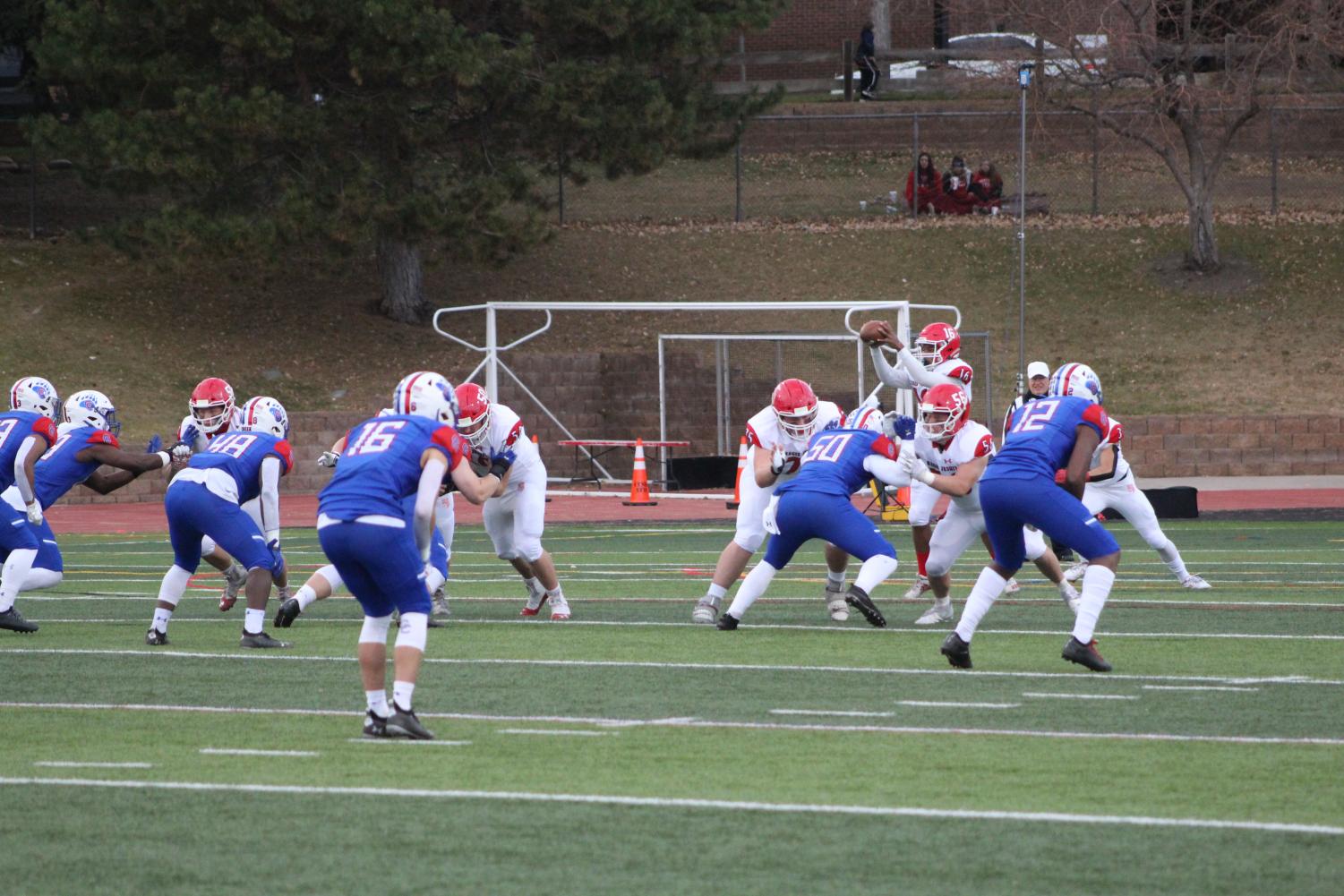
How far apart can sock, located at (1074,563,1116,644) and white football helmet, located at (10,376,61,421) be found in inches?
278

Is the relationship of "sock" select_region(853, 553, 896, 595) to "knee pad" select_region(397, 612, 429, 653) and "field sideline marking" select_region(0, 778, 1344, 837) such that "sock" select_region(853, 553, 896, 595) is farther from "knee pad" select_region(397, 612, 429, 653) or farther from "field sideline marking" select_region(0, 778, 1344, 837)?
"field sideline marking" select_region(0, 778, 1344, 837)

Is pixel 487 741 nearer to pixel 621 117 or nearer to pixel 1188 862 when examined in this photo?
pixel 1188 862

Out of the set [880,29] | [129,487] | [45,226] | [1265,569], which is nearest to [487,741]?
[1265,569]

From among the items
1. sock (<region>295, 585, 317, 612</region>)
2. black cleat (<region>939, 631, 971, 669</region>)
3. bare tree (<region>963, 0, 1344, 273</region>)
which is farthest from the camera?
bare tree (<region>963, 0, 1344, 273</region>)

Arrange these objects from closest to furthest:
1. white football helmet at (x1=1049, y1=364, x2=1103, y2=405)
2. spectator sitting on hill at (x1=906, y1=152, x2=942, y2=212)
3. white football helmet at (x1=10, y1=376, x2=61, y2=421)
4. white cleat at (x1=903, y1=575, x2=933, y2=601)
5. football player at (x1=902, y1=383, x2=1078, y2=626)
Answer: football player at (x1=902, y1=383, x2=1078, y2=626) → white football helmet at (x1=10, y1=376, x2=61, y2=421) → white cleat at (x1=903, y1=575, x2=933, y2=601) → white football helmet at (x1=1049, y1=364, x2=1103, y2=405) → spectator sitting on hill at (x1=906, y1=152, x2=942, y2=212)

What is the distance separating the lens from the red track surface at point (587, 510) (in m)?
23.2

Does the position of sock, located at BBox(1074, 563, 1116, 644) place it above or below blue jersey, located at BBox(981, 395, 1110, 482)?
below

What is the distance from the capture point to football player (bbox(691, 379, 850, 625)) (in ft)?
39.3

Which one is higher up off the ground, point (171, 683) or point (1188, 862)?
point (1188, 862)

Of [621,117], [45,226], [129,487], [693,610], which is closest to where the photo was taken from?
[693,610]

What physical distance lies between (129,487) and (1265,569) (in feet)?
55.7

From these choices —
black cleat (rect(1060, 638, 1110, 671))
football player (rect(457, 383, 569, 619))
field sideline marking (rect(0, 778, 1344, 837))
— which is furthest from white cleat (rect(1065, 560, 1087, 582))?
field sideline marking (rect(0, 778, 1344, 837))

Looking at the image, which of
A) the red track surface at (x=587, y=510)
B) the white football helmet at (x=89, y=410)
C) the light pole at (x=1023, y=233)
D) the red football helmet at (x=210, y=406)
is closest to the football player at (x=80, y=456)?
the white football helmet at (x=89, y=410)

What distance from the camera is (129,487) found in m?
27.2
